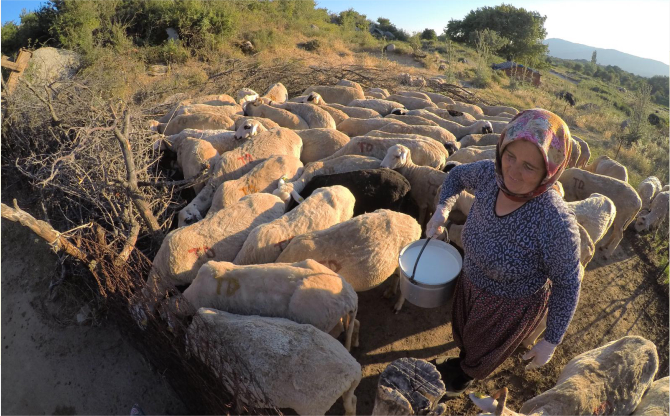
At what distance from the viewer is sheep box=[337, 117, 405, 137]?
28.3ft

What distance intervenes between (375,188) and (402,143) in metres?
1.87

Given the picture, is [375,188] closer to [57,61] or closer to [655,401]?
[655,401]

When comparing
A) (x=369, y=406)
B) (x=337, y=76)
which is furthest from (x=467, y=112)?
(x=369, y=406)

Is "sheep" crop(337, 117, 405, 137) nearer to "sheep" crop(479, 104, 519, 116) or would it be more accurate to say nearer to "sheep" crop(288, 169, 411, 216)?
"sheep" crop(288, 169, 411, 216)

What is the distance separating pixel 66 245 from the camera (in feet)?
11.9

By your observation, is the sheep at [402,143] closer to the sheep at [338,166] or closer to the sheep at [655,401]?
the sheep at [338,166]

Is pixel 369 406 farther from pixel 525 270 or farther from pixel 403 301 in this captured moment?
pixel 525 270

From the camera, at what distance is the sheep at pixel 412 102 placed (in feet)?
36.6

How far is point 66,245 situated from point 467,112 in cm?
998

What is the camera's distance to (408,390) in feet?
7.52

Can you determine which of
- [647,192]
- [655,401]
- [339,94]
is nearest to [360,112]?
[339,94]

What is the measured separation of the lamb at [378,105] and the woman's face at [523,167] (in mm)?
8068

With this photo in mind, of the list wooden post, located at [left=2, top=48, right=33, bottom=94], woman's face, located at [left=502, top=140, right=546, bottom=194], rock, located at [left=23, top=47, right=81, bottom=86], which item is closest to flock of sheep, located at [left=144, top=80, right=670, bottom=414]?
woman's face, located at [left=502, top=140, right=546, bottom=194]

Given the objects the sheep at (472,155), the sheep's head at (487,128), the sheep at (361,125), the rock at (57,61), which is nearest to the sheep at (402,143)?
the sheep at (472,155)
